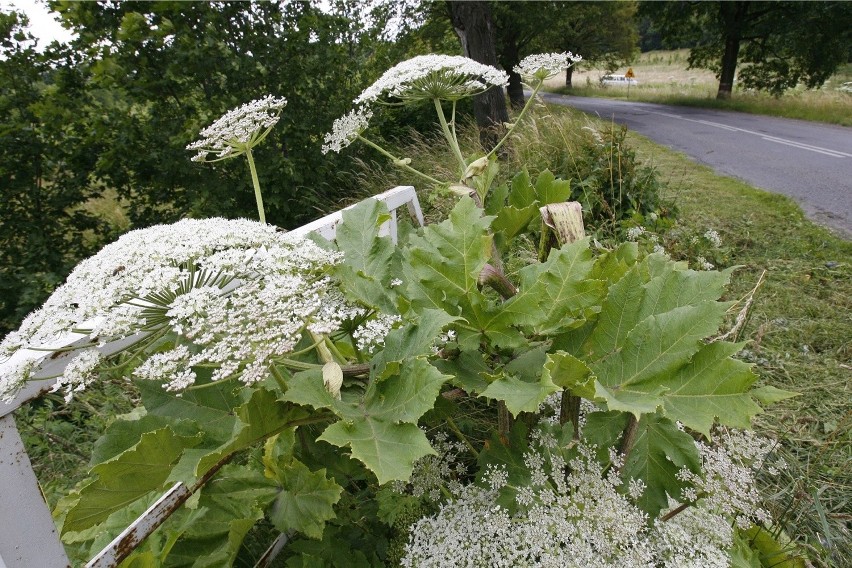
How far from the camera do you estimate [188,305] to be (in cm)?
95

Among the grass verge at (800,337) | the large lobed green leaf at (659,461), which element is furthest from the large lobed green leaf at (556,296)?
the grass verge at (800,337)

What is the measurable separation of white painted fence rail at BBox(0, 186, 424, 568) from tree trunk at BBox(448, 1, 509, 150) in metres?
6.47

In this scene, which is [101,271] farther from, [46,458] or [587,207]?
[587,207]

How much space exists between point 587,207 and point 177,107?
4206 millimetres

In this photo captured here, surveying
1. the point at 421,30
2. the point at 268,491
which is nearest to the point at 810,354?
the point at 268,491

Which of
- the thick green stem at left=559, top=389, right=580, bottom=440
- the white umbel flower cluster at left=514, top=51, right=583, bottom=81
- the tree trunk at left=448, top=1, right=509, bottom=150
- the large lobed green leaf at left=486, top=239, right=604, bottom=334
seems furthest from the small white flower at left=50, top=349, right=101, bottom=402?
the tree trunk at left=448, top=1, right=509, bottom=150

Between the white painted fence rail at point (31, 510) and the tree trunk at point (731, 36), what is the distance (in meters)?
24.5

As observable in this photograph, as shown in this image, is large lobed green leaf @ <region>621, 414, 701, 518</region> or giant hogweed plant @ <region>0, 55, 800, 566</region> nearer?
giant hogweed plant @ <region>0, 55, 800, 566</region>

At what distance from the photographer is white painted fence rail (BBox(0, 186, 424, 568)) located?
93cm

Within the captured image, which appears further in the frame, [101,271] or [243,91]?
A: [243,91]

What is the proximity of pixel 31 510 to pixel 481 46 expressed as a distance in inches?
289

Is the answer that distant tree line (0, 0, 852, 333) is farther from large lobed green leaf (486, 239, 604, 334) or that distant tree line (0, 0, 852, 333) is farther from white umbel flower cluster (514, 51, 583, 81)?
large lobed green leaf (486, 239, 604, 334)

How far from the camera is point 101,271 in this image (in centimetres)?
104

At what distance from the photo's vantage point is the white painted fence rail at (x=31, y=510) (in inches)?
36.5
